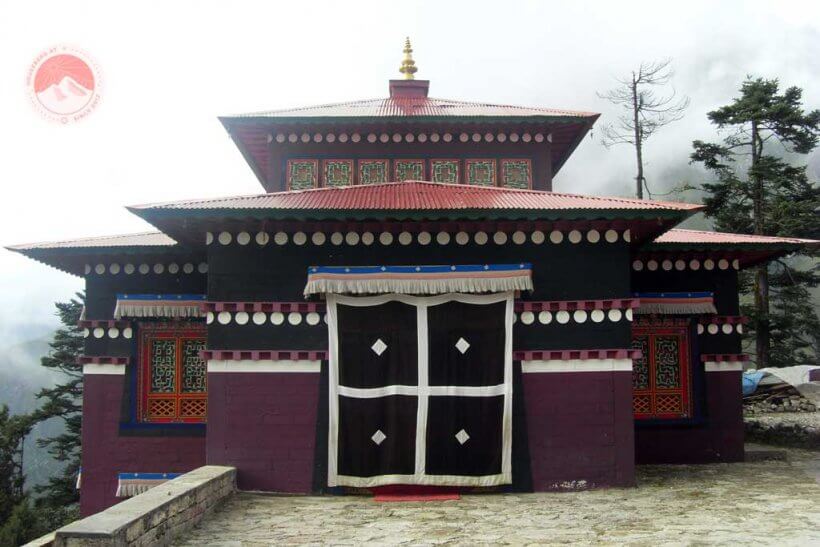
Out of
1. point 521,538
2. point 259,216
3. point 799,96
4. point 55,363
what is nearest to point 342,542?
point 521,538

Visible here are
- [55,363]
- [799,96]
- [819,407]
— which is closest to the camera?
[819,407]

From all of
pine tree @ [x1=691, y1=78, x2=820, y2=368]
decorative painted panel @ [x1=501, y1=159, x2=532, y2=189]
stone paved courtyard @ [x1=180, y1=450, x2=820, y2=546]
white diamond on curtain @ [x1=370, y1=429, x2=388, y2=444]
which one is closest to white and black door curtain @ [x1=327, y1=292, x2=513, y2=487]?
white diamond on curtain @ [x1=370, y1=429, x2=388, y2=444]

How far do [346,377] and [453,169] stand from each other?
4.53 meters

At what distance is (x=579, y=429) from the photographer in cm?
857

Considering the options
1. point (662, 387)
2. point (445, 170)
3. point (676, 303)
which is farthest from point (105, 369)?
point (676, 303)

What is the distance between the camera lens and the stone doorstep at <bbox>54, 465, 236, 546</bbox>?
520cm

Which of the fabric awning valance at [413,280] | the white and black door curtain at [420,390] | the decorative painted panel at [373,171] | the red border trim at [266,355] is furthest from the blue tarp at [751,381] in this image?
the red border trim at [266,355]

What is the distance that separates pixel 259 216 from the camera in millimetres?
8211

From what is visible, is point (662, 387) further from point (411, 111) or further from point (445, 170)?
point (411, 111)

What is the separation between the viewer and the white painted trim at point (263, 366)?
8.59 metres

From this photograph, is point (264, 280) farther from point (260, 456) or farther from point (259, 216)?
point (260, 456)

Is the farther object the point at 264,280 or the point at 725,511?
the point at 264,280

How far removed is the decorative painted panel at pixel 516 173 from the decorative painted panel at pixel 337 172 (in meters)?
2.47

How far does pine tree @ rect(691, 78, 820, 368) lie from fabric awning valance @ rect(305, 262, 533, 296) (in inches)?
680
